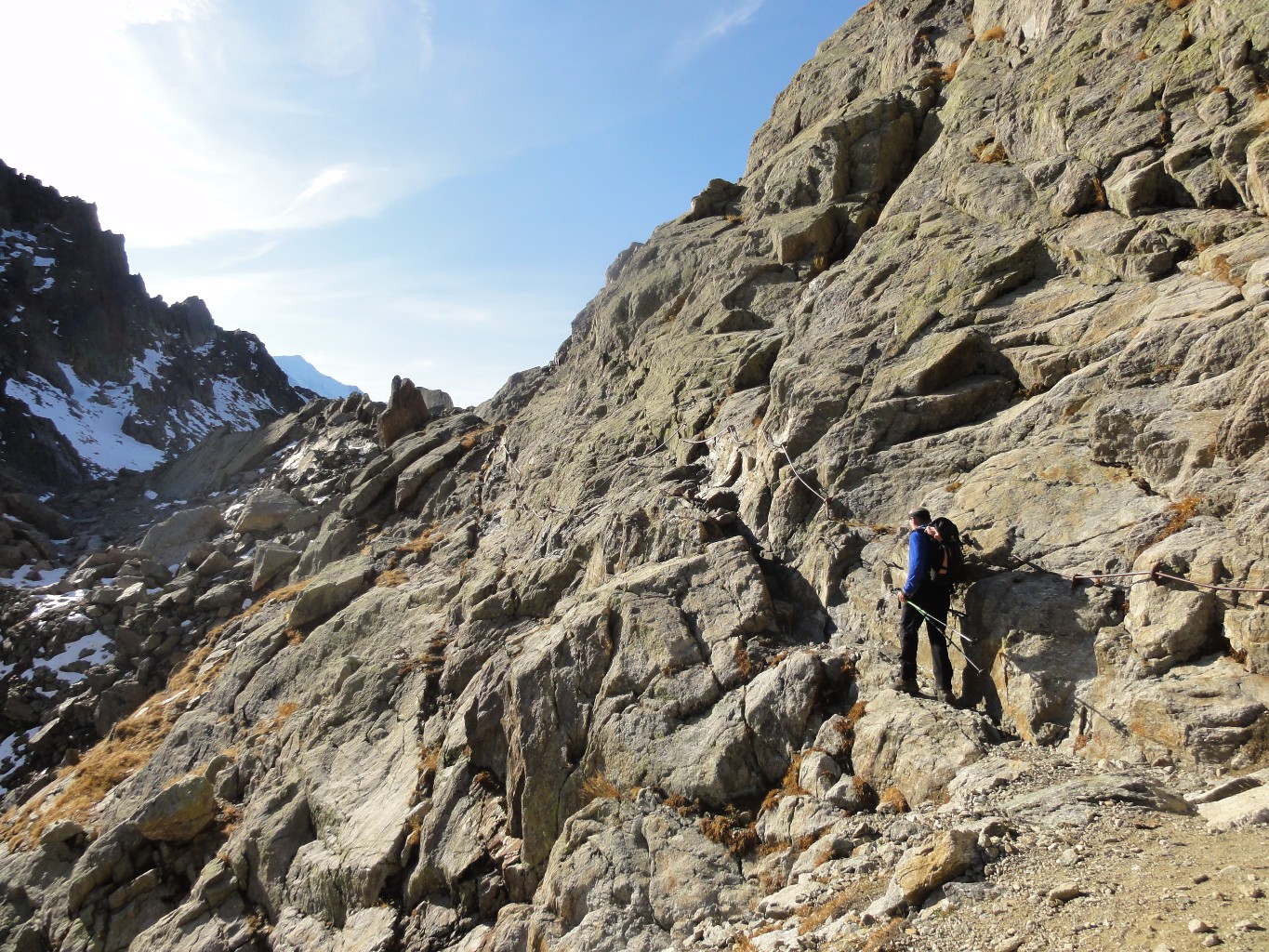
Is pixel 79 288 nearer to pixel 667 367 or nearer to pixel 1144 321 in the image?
pixel 667 367

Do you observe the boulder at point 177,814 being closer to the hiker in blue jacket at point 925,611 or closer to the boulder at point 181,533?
the hiker in blue jacket at point 925,611

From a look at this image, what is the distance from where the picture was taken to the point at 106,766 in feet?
79.2

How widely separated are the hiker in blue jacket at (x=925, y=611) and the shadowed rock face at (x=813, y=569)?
0.36m

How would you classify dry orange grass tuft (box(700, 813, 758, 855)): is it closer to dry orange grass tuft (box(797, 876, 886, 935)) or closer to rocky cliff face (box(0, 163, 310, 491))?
dry orange grass tuft (box(797, 876, 886, 935))

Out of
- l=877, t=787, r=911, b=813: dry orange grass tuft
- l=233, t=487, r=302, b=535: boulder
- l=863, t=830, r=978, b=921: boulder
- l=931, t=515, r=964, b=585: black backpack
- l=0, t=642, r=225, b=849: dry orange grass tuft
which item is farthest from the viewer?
l=233, t=487, r=302, b=535: boulder

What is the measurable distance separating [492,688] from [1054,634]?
Answer: 10297 mm

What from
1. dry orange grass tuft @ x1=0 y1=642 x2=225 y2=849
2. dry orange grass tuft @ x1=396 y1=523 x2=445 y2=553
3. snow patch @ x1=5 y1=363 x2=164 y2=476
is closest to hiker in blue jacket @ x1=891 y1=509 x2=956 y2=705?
dry orange grass tuft @ x1=396 y1=523 x2=445 y2=553

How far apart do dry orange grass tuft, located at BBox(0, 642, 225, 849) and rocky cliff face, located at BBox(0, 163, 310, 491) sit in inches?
2262

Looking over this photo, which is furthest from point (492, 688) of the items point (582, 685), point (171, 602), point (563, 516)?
point (171, 602)

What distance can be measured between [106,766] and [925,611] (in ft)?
86.2

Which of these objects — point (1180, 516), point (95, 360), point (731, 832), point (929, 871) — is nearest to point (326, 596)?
point (731, 832)

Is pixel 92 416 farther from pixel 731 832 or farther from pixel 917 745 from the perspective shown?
pixel 917 745

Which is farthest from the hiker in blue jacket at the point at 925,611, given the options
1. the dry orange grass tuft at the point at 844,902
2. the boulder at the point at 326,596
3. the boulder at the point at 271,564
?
the boulder at the point at 271,564

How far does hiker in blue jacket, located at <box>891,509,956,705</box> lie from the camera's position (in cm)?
993
